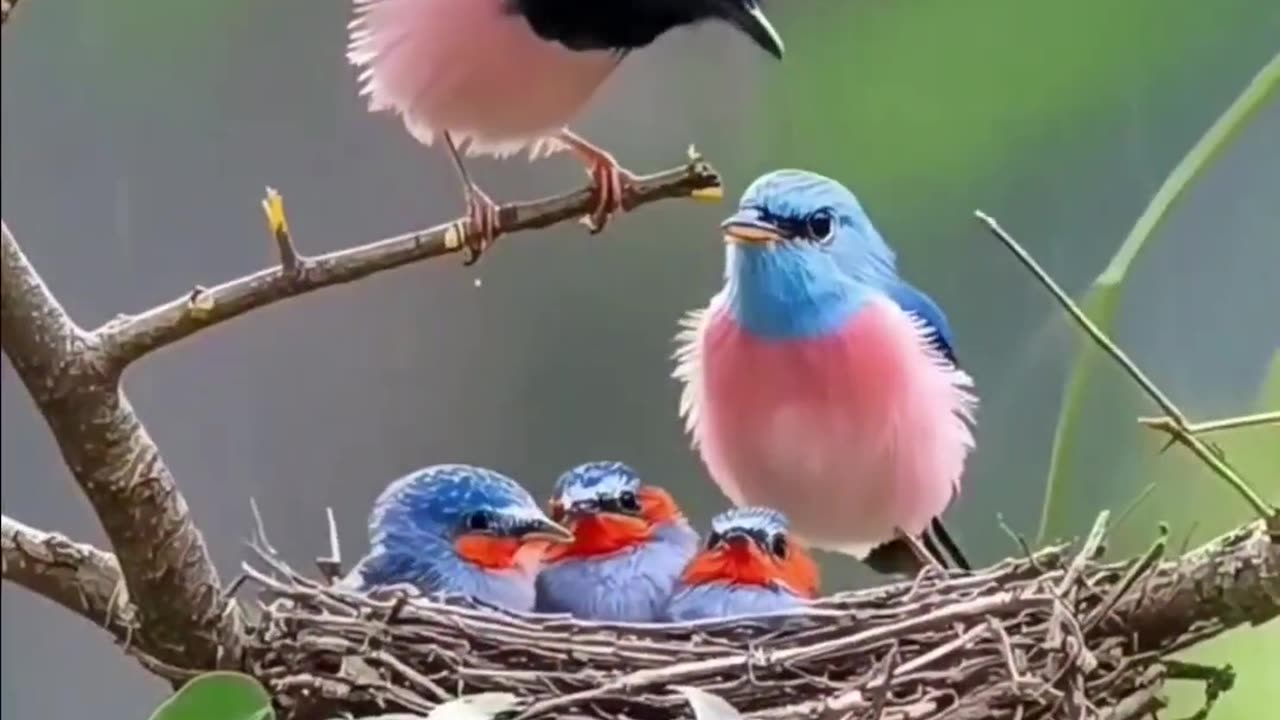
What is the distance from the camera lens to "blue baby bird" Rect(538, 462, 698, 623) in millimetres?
1060

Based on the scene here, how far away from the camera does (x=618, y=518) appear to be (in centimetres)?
108

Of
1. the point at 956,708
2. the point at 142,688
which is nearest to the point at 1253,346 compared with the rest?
the point at 956,708

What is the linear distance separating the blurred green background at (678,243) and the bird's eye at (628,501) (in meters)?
0.09

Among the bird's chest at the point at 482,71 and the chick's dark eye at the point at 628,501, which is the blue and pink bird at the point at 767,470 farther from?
the bird's chest at the point at 482,71

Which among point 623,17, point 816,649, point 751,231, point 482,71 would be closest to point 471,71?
point 482,71

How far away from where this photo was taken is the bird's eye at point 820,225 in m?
1.09

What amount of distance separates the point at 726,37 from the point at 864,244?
0.19m

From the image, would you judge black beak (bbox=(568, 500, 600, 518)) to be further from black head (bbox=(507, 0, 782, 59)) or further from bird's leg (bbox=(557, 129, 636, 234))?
black head (bbox=(507, 0, 782, 59))

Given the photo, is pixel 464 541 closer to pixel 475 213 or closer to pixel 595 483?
pixel 595 483

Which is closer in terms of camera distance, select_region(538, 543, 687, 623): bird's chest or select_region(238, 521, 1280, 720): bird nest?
select_region(238, 521, 1280, 720): bird nest

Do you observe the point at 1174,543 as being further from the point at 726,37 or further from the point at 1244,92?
the point at 726,37

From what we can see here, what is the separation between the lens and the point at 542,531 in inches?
41.5

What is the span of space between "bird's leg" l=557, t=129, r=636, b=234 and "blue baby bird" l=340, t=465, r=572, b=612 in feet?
0.67

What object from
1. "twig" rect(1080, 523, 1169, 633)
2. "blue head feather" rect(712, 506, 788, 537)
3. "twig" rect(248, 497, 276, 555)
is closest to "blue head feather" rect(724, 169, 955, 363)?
"blue head feather" rect(712, 506, 788, 537)
